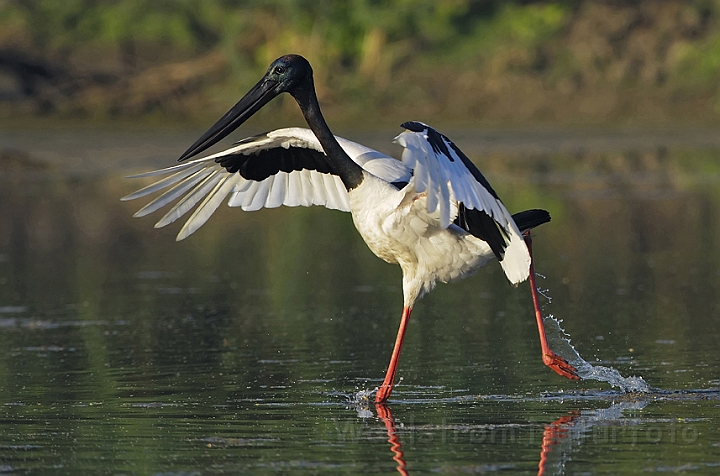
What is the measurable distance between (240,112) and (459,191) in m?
2.06

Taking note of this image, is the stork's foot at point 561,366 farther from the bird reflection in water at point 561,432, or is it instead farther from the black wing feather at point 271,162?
the black wing feather at point 271,162

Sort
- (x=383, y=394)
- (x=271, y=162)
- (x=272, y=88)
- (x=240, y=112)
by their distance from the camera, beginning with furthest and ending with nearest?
1. (x=271, y=162)
2. (x=240, y=112)
3. (x=272, y=88)
4. (x=383, y=394)

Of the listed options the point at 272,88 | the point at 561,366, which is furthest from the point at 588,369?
the point at 272,88

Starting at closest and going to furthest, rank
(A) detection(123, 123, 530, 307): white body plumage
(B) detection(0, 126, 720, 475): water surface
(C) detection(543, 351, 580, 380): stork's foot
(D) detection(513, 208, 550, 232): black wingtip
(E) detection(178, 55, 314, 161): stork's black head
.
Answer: (B) detection(0, 126, 720, 475): water surface, (A) detection(123, 123, 530, 307): white body plumage, (C) detection(543, 351, 580, 380): stork's foot, (D) detection(513, 208, 550, 232): black wingtip, (E) detection(178, 55, 314, 161): stork's black head

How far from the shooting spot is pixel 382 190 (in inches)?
308

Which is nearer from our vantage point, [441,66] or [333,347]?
[333,347]

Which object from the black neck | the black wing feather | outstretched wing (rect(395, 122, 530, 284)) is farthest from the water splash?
the black wing feather

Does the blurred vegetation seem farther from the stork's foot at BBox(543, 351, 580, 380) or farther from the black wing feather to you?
the stork's foot at BBox(543, 351, 580, 380)

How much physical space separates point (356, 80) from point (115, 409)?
21.1 m

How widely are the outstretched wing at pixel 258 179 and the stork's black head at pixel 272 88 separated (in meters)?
0.23

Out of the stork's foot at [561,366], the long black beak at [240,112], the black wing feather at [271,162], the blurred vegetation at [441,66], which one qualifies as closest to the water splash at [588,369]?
the stork's foot at [561,366]

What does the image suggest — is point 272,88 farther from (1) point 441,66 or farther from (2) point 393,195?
(1) point 441,66

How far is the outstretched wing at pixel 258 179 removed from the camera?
28.6 feet

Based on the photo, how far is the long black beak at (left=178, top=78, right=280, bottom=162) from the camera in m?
8.35
